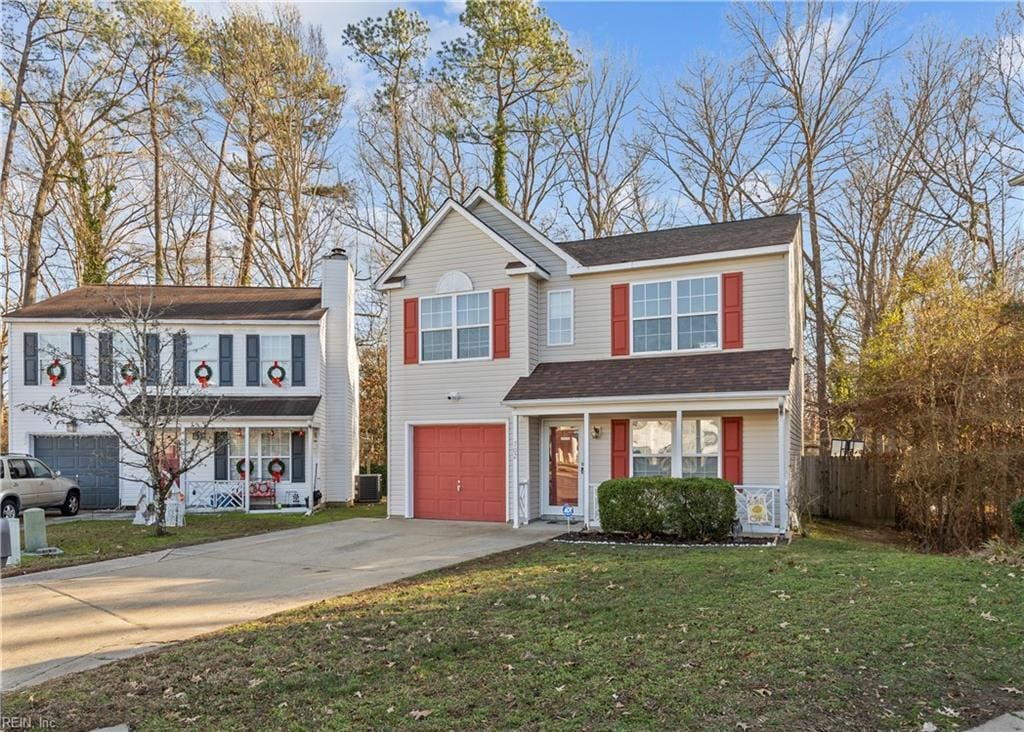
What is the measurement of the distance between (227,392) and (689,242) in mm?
13744

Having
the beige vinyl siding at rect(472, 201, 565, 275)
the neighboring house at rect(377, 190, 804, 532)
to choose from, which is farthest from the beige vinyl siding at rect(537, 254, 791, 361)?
the beige vinyl siding at rect(472, 201, 565, 275)

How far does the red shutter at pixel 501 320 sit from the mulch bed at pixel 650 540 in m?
4.53

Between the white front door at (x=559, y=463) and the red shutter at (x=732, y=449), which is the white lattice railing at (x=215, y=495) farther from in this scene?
the red shutter at (x=732, y=449)

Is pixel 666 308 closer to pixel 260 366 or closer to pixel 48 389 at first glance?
pixel 260 366

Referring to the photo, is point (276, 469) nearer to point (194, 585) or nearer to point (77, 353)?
point (77, 353)

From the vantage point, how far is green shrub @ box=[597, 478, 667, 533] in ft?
40.3

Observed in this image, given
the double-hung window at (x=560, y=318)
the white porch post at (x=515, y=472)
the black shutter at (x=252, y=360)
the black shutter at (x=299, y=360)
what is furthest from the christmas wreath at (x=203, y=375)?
the double-hung window at (x=560, y=318)

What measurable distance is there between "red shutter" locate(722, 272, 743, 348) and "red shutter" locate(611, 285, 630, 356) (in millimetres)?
2027

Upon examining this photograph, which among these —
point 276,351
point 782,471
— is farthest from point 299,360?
point 782,471

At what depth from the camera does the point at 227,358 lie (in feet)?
68.5

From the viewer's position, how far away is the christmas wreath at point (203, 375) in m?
20.6

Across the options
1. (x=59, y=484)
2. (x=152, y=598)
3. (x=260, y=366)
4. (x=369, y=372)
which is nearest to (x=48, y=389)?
(x=59, y=484)

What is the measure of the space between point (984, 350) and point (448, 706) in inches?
497

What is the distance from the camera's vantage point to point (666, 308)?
49.3 ft
